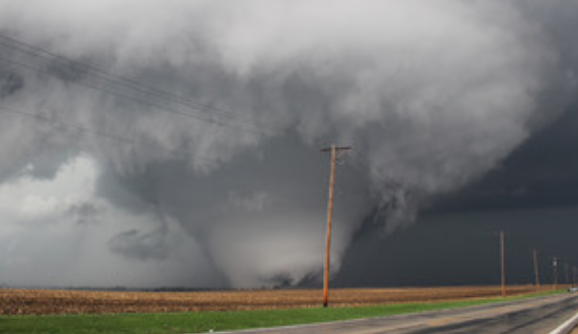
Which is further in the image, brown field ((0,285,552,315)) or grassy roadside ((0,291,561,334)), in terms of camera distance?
brown field ((0,285,552,315))

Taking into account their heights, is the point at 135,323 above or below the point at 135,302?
above

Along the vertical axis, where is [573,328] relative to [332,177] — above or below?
below

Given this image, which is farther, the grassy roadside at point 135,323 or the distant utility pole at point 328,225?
the distant utility pole at point 328,225

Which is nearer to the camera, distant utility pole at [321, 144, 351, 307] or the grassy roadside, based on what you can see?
the grassy roadside

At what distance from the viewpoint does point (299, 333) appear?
19.0 m

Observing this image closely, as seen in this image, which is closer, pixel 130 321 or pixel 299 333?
pixel 299 333

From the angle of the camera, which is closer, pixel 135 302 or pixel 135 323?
pixel 135 323

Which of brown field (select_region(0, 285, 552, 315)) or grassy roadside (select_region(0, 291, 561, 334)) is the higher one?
grassy roadside (select_region(0, 291, 561, 334))

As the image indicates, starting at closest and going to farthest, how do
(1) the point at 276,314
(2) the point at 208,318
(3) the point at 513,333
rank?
(3) the point at 513,333 < (2) the point at 208,318 < (1) the point at 276,314

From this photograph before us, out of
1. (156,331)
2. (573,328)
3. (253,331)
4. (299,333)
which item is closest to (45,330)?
(156,331)

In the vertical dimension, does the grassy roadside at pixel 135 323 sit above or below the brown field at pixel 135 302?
above

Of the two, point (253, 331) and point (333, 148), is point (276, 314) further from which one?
point (333, 148)

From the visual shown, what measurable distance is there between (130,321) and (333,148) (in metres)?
25.4

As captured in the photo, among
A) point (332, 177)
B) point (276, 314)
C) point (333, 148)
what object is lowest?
point (276, 314)
